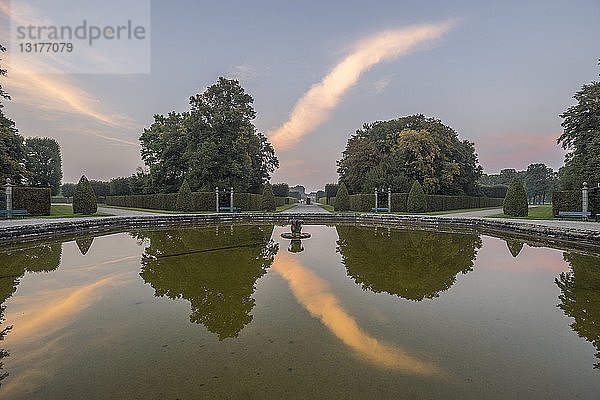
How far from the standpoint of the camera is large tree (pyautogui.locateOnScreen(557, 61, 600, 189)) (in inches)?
825

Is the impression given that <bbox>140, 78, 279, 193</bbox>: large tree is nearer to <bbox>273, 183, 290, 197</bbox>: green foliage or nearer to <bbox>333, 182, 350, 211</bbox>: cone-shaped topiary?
<bbox>333, 182, 350, 211</bbox>: cone-shaped topiary

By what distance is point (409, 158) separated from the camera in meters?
30.7

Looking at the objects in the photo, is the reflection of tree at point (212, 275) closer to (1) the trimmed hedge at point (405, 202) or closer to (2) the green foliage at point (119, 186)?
(1) the trimmed hedge at point (405, 202)

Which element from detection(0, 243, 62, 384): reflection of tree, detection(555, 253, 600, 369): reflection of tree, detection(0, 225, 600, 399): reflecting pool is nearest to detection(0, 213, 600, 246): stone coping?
detection(0, 243, 62, 384): reflection of tree

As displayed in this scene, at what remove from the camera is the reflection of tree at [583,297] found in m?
3.46

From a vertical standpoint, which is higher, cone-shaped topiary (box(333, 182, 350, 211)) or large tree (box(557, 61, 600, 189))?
large tree (box(557, 61, 600, 189))

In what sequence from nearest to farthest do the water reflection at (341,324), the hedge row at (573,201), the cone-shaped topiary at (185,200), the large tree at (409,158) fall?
the water reflection at (341,324)
the hedge row at (573,201)
the cone-shaped topiary at (185,200)
the large tree at (409,158)

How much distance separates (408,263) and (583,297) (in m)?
3.19

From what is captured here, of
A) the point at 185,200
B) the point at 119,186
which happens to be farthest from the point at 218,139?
the point at 119,186

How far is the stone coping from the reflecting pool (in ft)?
16.5

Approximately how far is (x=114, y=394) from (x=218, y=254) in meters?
6.09

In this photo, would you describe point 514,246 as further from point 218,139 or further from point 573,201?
point 218,139

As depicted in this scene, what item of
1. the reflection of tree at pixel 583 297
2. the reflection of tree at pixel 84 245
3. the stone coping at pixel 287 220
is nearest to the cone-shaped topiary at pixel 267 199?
the stone coping at pixel 287 220

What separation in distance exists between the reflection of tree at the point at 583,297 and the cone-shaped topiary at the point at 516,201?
15.1 metres
